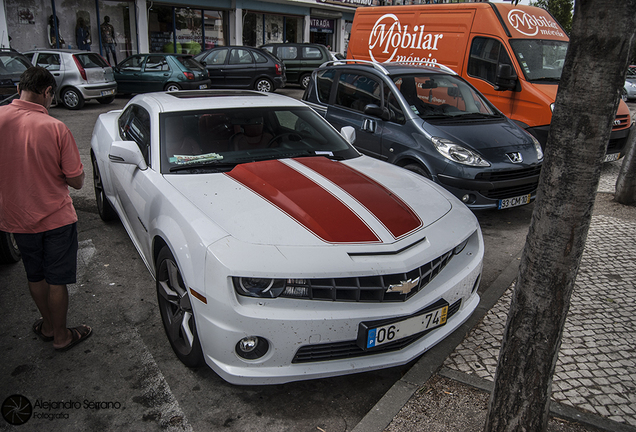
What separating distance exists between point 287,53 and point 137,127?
49.1ft

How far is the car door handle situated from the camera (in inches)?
244

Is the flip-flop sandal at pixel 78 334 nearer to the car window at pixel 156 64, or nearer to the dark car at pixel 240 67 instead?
the car window at pixel 156 64

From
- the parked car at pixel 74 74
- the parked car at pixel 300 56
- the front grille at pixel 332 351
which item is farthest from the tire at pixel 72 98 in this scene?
the front grille at pixel 332 351

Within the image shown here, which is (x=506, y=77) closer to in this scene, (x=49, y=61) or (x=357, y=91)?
(x=357, y=91)

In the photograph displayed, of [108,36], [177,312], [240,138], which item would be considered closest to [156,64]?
[108,36]

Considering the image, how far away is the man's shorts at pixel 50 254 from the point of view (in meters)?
3.04

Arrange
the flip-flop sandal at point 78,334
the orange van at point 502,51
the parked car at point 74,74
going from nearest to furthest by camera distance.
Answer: the flip-flop sandal at point 78,334
the orange van at point 502,51
the parked car at point 74,74

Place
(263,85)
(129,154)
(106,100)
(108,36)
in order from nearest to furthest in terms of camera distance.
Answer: (129,154)
(106,100)
(263,85)
(108,36)

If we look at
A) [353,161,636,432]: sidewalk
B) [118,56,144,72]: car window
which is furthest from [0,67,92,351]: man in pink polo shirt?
[118,56,144,72]: car window

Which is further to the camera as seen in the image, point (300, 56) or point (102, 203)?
point (300, 56)

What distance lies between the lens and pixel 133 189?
386cm

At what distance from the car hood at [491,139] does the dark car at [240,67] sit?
10740 millimetres

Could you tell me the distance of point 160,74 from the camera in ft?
46.8

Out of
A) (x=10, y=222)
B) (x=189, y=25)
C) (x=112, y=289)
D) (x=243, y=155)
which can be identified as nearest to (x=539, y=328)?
(x=243, y=155)
